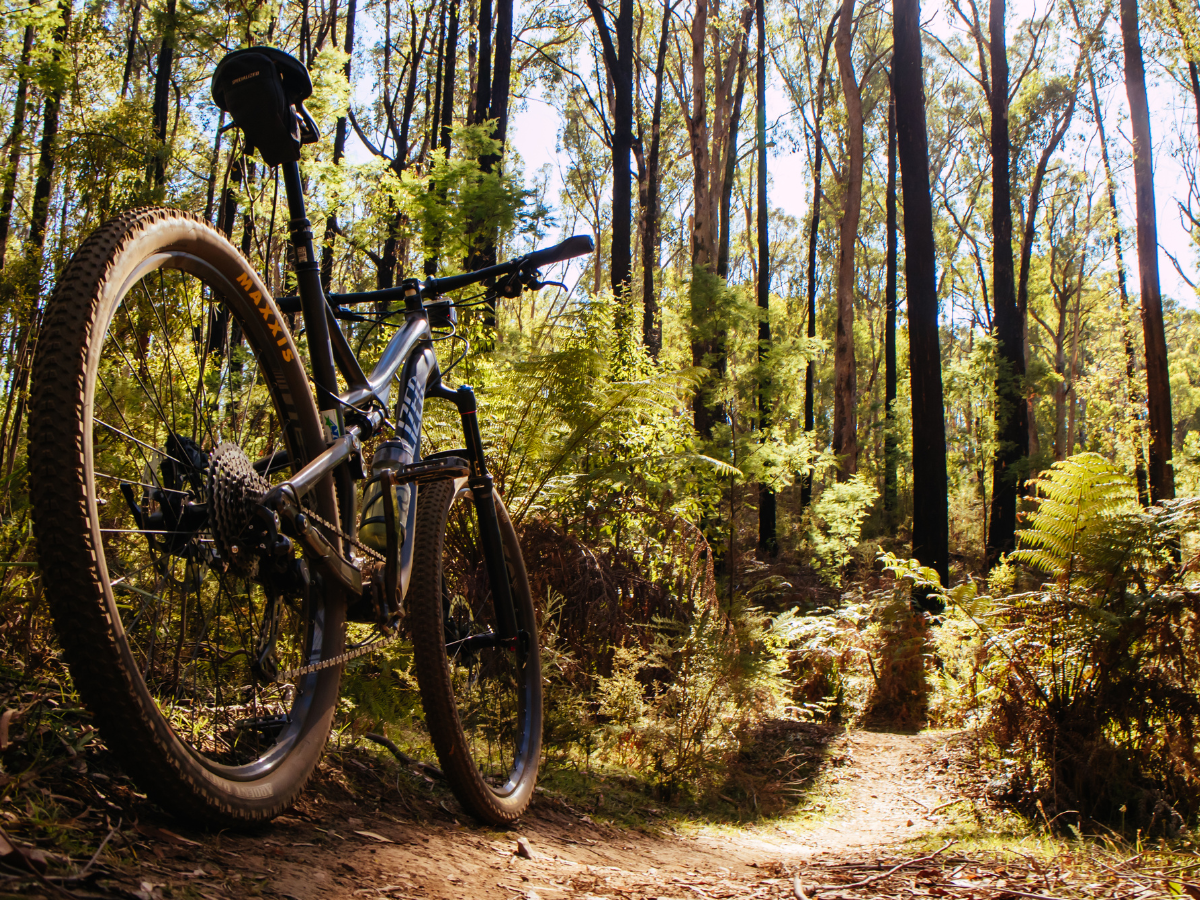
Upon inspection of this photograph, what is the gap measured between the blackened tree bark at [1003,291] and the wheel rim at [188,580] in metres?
17.6

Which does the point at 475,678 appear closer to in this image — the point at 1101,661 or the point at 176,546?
the point at 176,546

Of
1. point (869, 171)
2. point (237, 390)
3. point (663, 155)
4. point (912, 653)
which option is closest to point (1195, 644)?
point (912, 653)

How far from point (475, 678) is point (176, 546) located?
1.97 meters

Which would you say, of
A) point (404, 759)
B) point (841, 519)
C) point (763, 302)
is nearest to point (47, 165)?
point (404, 759)

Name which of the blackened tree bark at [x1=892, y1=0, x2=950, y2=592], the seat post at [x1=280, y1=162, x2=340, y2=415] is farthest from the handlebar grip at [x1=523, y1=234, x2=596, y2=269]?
the blackened tree bark at [x1=892, y1=0, x2=950, y2=592]

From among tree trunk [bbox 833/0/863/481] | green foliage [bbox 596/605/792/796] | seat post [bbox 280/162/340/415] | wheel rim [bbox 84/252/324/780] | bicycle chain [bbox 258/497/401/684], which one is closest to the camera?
wheel rim [bbox 84/252/324/780]

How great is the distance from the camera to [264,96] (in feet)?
6.23

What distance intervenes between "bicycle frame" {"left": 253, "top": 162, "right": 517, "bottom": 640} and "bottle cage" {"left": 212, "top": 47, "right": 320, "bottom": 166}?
65 millimetres

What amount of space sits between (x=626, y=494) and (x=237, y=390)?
3472mm

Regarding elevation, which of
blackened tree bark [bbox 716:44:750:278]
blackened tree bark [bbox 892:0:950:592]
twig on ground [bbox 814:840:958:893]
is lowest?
twig on ground [bbox 814:840:958:893]

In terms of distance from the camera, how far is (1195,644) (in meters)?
3.35

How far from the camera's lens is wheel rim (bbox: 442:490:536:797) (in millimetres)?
2666

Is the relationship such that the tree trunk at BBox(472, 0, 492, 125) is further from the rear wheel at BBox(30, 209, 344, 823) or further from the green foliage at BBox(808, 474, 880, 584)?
the rear wheel at BBox(30, 209, 344, 823)

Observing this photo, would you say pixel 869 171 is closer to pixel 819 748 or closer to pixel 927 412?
pixel 927 412
